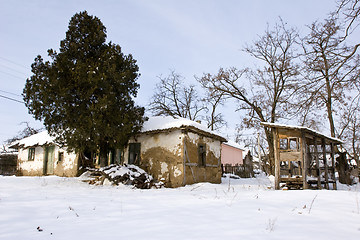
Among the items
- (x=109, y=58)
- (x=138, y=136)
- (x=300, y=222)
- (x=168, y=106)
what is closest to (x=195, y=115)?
(x=168, y=106)

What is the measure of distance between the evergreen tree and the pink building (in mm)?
23375

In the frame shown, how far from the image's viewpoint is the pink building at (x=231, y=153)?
3450 cm

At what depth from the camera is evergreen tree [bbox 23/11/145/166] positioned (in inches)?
452

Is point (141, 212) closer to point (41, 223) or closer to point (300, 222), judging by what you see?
point (41, 223)

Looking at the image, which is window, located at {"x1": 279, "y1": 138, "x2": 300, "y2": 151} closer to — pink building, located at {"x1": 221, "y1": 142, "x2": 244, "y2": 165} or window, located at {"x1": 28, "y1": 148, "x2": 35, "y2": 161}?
pink building, located at {"x1": 221, "y1": 142, "x2": 244, "y2": 165}

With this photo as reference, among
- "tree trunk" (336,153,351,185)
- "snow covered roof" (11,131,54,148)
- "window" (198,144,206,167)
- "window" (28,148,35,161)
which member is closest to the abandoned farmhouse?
"window" (198,144,206,167)

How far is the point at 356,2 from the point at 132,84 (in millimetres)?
9889

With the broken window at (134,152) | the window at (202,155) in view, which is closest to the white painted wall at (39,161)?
the broken window at (134,152)

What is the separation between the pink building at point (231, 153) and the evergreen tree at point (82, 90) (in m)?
23.4

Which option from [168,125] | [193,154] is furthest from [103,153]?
[193,154]

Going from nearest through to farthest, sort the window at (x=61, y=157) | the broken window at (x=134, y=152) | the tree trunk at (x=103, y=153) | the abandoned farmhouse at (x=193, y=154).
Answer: the abandoned farmhouse at (x=193, y=154)
the tree trunk at (x=103, y=153)
the broken window at (x=134, y=152)
the window at (x=61, y=157)

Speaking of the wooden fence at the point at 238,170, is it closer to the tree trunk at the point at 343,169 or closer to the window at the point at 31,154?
the tree trunk at the point at 343,169

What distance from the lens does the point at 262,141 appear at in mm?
45219

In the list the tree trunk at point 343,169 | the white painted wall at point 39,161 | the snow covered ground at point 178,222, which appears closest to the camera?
the snow covered ground at point 178,222
